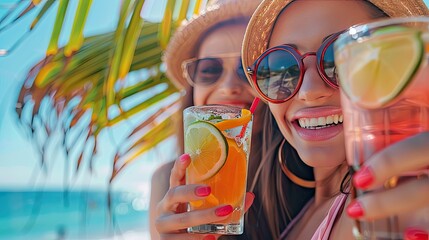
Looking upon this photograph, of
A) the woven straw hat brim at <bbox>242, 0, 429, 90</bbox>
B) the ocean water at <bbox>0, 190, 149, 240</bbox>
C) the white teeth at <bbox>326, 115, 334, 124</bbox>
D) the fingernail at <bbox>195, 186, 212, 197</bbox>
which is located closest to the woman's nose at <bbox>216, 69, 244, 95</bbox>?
the woven straw hat brim at <bbox>242, 0, 429, 90</bbox>

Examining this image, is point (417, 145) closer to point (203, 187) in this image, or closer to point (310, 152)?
point (203, 187)

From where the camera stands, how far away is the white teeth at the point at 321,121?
5.71 ft

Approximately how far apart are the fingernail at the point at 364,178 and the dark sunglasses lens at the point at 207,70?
156cm

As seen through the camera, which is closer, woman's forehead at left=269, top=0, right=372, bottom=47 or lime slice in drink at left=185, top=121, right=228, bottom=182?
lime slice in drink at left=185, top=121, right=228, bottom=182

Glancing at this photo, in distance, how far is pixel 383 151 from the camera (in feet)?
2.97

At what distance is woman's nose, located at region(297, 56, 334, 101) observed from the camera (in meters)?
1.71

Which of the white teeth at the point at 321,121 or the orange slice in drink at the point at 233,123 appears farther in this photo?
the white teeth at the point at 321,121

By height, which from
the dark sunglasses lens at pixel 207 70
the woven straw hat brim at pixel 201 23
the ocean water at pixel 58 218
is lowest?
the ocean water at pixel 58 218

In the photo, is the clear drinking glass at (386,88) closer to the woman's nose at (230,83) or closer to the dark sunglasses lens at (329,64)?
the dark sunglasses lens at (329,64)

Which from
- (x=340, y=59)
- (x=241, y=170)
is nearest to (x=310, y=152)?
(x=241, y=170)

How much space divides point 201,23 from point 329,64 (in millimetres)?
915

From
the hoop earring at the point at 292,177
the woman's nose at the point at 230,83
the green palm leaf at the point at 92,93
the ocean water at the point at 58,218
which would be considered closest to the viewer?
the hoop earring at the point at 292,177

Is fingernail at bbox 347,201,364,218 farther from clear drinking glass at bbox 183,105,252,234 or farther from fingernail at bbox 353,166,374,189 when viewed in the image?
clear drinking glass at bbox 183,105,252,234

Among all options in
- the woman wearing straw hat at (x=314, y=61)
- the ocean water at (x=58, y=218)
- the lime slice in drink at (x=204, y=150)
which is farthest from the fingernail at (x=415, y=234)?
the ocean water at (x=58, y=218)
